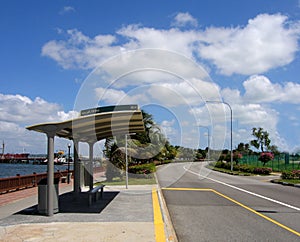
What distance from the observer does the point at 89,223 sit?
943 cm

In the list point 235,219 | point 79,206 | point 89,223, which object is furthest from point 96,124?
point 235,219

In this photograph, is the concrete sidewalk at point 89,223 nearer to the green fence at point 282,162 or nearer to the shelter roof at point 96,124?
the shelter roof at point 96,124

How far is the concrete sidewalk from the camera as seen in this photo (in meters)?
7.96

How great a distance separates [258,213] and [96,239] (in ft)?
20.2

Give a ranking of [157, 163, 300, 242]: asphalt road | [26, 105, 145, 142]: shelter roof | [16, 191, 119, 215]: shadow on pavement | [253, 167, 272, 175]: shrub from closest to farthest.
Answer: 1. [157, 163, 300, 242]: asphalt road
2. [26, 105, 145, 142]: shelter roof
3. [16, 191, 119, 215]: shadow on pavement
4. [253, 167, 272, 175]: shrub

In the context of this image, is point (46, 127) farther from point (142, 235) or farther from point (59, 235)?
point (142, 235)

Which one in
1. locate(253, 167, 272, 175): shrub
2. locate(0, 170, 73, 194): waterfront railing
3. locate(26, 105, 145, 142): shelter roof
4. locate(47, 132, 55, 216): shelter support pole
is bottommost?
locate(253, 167, 272, 175): shrub

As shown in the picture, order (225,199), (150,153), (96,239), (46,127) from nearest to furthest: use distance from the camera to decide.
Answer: (96,239) < (46,127) < (225,199) < (150,153)

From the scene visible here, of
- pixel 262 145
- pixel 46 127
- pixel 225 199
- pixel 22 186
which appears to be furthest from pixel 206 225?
pixel 262 145

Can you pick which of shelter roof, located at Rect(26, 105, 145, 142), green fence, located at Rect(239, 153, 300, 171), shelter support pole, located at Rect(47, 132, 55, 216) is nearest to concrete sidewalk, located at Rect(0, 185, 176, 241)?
shelter support pole, located at Rect(47, 132, 55, 216)

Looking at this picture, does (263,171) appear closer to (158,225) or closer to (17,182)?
(17,182)

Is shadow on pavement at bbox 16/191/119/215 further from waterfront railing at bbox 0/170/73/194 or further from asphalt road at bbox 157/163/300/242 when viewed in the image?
waterfront railing at bbox 0/170/73/194

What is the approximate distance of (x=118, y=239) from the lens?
7734 millimetres

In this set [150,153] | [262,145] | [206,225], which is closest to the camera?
[206,225]
